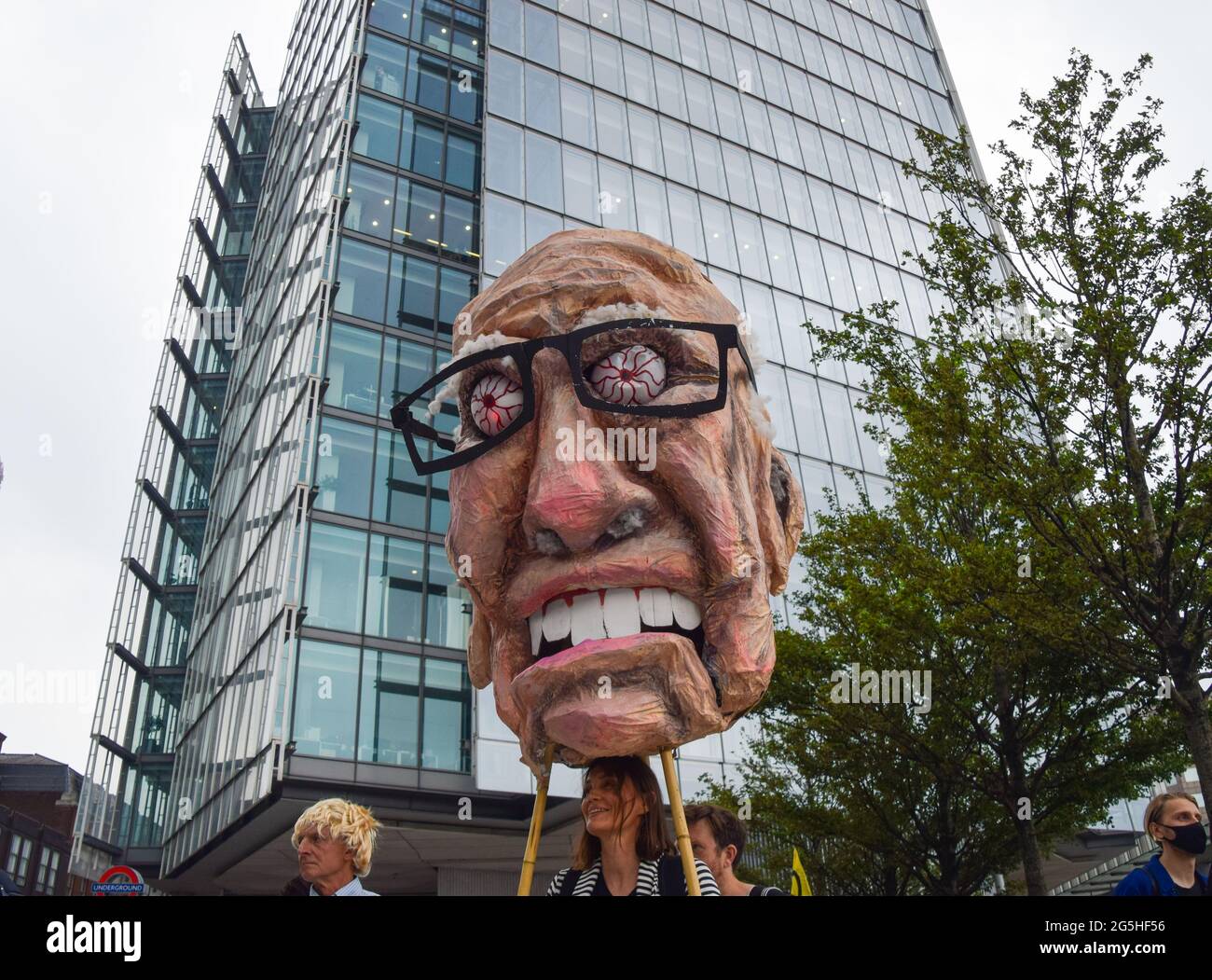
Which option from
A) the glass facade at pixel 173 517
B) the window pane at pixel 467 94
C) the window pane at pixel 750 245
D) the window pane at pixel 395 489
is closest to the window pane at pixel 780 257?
the window pane at pixel 750 245

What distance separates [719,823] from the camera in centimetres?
403

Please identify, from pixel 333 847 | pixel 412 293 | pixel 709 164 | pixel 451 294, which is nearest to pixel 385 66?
pixel 451 294

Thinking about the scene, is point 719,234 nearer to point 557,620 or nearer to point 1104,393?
point 1104,393

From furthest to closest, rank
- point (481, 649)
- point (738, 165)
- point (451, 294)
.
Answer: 1. point (738, 165)
2. point (451, 294)
3. point (481, 649)

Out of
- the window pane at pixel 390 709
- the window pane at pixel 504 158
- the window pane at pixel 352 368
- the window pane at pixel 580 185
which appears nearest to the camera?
the window pane at pixel 390 709

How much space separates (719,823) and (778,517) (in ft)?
4.21

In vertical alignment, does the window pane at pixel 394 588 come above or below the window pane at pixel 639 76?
below

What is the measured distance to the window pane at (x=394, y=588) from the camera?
1994 centimetres

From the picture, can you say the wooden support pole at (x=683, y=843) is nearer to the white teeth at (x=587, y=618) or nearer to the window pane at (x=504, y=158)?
the white teeth at (x=587, y=618)

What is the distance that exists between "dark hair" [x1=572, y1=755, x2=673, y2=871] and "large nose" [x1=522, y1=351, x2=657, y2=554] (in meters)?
0.67

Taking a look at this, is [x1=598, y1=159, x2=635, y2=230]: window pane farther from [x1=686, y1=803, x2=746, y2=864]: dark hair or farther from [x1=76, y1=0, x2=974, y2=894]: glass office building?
[x1=686, y1=803, x2=746, y2=864]: dark hair

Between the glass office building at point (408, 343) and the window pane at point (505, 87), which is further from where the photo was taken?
the window pane at point (505, 87)

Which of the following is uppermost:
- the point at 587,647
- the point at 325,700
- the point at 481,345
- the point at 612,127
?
the point at 612,127

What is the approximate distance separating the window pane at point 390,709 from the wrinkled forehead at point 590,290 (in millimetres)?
16216
